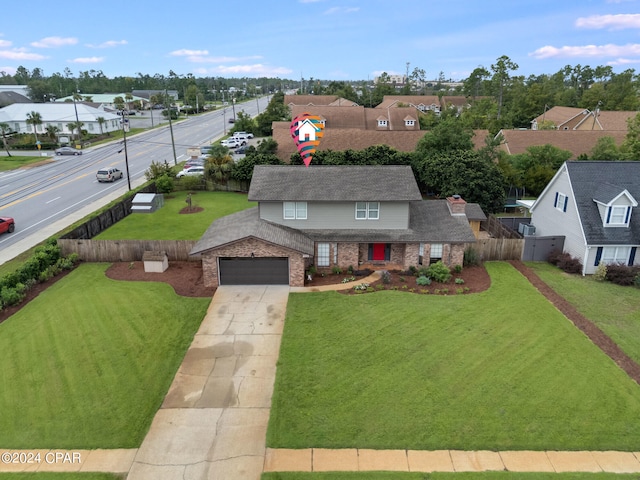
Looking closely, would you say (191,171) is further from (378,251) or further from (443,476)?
(443,476)

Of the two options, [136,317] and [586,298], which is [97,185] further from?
[586,298]

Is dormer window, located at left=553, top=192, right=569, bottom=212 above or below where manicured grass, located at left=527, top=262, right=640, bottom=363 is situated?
above

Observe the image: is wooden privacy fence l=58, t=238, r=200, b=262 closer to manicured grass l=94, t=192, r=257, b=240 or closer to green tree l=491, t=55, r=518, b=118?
manicured grass l=94, t=192, r=257, b=240

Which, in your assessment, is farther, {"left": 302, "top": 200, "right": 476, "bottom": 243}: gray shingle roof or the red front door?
the red front door

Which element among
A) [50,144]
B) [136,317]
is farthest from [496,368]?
[50,144]

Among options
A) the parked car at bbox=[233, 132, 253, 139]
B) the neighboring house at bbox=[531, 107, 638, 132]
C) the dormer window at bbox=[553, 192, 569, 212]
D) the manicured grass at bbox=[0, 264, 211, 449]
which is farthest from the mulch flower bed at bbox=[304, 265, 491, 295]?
the parked car at bbox=[233, 132, 253, 139]

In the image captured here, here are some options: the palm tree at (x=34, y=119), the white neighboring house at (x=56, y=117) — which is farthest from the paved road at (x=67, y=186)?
the palm tree at (x=34, y=119)

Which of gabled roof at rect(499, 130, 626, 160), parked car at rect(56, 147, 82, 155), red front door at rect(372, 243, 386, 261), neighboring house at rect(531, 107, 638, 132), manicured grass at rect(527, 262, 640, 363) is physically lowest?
manicured grass at rect(527, 262, 640, 363)
